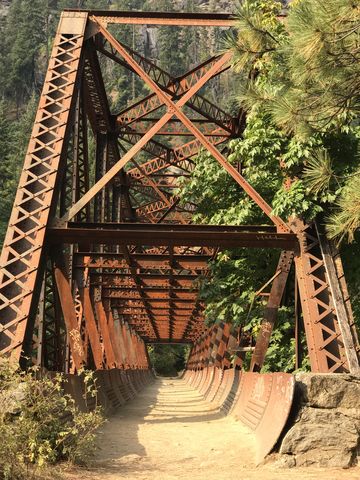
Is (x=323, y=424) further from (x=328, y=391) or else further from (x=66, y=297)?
(x=66, y=297)

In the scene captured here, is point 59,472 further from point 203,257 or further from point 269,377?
point 203,257

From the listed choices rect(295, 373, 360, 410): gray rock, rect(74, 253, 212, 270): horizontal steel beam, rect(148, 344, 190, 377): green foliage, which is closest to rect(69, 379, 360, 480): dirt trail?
rect(295, 373, 360, 410): gray rock

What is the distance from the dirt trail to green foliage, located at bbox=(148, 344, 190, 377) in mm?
90056

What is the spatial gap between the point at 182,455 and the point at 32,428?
9.15ft

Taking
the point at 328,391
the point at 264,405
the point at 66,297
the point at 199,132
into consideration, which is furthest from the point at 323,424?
the point at 199,132

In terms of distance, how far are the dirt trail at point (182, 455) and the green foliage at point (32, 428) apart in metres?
0.40

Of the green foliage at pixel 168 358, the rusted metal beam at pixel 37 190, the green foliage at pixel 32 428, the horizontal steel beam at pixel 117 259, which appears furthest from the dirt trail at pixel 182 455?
the green foliage at pixel 168 358

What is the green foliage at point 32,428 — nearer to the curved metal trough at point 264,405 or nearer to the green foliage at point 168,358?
the curved metal trough at point 264,405

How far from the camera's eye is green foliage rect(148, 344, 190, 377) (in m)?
102

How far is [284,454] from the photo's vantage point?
7.20 metres

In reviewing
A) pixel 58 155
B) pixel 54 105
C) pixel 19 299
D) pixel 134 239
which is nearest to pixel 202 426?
pixel 134 239

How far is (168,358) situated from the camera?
102 metres

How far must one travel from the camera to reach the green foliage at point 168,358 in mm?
101625

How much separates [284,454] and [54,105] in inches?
304
